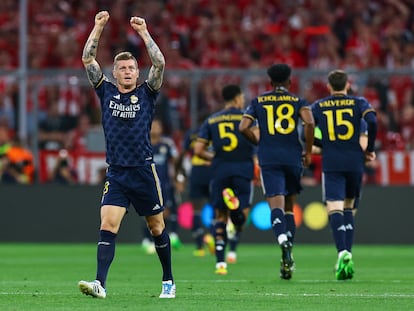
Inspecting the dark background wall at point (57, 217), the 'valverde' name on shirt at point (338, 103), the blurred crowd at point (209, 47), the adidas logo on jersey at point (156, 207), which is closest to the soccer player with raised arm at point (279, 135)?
the 'valverde' name on shirt at point (338, 103)

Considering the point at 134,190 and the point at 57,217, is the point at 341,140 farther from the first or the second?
the point at 57,217

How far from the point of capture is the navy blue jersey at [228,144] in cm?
1609

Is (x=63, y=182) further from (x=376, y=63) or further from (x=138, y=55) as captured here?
(x=376, y=63)

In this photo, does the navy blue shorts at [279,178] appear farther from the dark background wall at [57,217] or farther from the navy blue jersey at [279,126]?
the dark background wall at [57,217]

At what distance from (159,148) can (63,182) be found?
3829 mm

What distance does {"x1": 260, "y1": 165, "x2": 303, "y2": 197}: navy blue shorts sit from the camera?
1363cm

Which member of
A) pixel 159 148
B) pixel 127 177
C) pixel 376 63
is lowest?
pixel 127 177

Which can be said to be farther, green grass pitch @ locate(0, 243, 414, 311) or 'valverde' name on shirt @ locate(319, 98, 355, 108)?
'valverde' name on shirt @ locate(319, 98, 355, 108)

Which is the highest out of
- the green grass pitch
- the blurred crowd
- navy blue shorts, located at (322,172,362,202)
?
the blurred crowd

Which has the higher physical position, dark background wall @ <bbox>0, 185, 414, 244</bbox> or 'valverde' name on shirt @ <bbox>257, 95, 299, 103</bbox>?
'valverde' name on shirt @ <bbox>257, 95, 299, 103</bbox>

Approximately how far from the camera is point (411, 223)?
909 inches

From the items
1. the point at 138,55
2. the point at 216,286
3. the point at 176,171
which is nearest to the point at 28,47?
the point at 138,55

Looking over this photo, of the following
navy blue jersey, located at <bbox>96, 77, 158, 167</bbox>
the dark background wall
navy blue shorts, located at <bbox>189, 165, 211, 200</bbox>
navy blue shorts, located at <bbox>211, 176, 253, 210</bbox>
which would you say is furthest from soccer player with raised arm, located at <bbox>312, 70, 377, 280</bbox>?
the dark background wall

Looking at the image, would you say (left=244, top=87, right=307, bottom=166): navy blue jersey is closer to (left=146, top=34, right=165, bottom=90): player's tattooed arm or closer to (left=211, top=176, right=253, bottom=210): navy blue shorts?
(left=211, top=176, right=253, bottom=210): navy blue shorts
